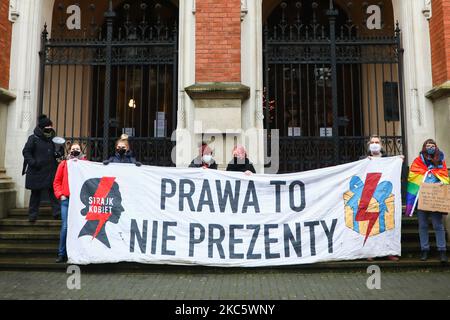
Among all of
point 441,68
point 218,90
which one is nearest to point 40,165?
point 218,90

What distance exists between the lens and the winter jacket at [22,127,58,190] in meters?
6.51

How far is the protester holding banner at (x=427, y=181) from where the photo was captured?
5801mm

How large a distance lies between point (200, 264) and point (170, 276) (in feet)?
1.50

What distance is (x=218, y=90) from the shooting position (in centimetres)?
705

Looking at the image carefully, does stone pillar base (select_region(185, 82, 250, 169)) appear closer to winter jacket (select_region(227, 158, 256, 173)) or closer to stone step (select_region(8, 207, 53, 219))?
winter jacket (select_region(227, 158, 256, 173))

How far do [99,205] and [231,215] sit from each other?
198cm

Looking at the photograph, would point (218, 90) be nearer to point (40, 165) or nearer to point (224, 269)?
point (224, 269)

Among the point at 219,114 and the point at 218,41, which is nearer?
the point at 219,114

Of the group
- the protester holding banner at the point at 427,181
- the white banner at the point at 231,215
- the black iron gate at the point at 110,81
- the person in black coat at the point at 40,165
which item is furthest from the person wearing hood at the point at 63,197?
the protester holding banner at the point at 427,181

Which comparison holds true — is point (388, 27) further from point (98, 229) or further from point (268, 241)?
point (98, 229)

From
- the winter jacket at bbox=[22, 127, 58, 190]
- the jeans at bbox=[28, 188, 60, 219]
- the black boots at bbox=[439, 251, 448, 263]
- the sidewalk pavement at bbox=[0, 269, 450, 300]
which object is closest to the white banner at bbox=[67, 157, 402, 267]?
the sidewalk pavement at bbox=[0, 269, 450, 300]

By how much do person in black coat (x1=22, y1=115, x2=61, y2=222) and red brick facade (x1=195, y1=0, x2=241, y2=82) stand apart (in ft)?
9.36

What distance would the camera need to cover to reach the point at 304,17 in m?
11.3

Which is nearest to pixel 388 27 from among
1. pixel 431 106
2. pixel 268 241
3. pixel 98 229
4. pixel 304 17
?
pixel 304 17
